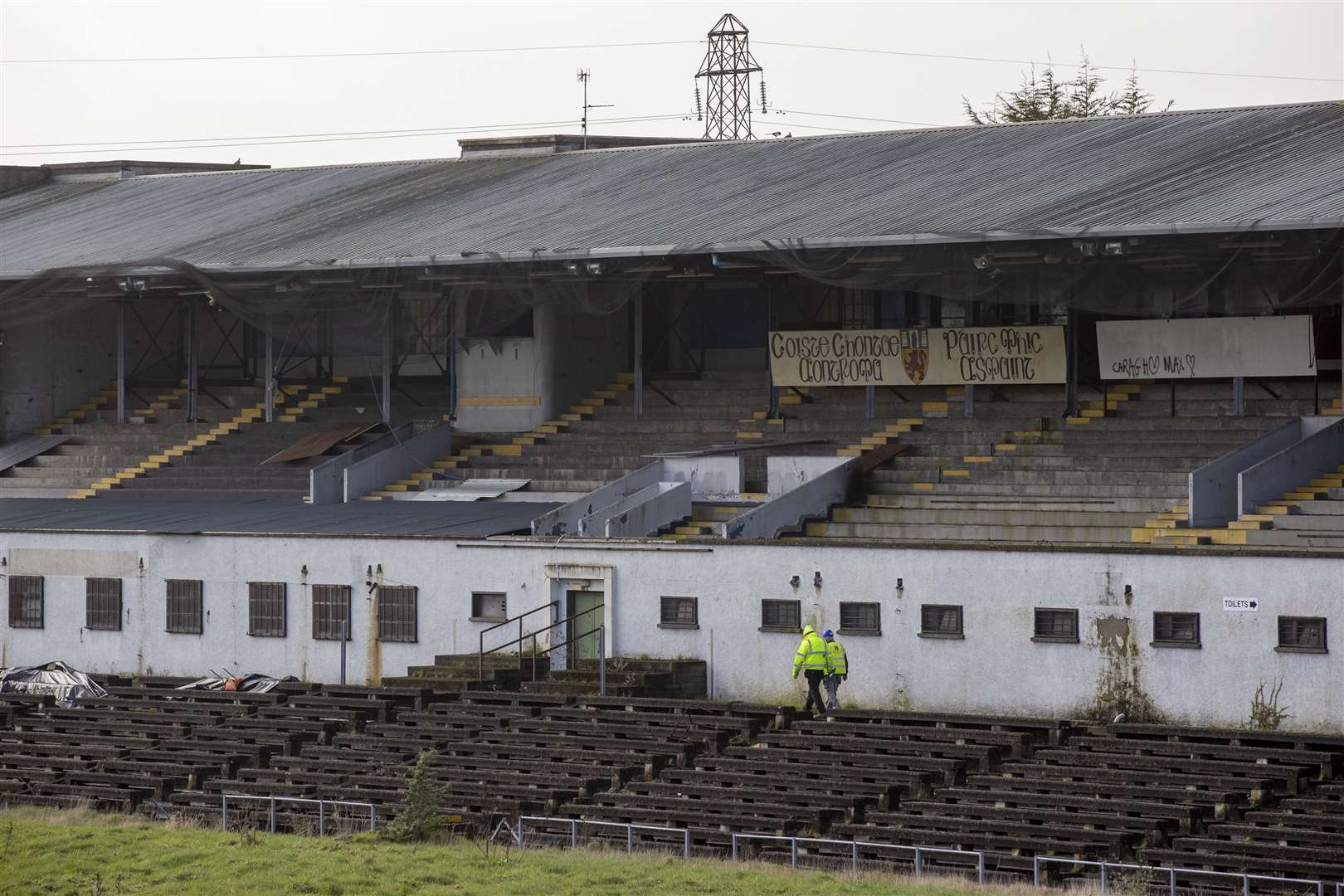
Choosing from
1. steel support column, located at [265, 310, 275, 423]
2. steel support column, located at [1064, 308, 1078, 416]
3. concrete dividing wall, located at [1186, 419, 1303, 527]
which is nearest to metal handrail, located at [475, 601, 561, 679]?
concrete dividing wall, located at [1186, 419, 1303, 527]

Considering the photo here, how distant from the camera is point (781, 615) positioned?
35375 millimetres

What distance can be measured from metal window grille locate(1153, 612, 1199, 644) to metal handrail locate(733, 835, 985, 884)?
8431mm

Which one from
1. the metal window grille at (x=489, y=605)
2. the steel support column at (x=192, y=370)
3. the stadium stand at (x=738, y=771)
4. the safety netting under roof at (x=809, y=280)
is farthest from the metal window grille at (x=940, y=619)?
the steel support column at (x=192, y=370)

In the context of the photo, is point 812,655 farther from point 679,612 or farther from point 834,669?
point 679,612

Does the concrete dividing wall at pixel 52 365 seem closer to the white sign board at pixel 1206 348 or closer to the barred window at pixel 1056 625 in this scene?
the white sign board at pixel 1206 348

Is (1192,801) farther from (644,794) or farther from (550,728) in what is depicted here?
(550,728)

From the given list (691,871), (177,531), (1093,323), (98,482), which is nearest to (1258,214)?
(1093,323)

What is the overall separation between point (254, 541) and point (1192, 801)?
67.0 feet

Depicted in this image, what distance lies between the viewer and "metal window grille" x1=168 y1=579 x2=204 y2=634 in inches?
1620

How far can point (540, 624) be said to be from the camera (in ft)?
123

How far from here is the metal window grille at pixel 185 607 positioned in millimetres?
41144

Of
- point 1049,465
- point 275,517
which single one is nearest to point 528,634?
point 275,517

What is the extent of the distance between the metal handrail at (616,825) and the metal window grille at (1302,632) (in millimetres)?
9991

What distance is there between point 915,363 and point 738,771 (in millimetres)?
17131
